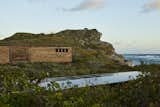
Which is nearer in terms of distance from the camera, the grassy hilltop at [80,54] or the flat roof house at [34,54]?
the grassy hilltop at [80,54]

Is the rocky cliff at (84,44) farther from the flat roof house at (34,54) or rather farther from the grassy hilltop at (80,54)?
the flat roof house at (34,54)

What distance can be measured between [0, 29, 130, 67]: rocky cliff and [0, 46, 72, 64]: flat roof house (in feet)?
13.4

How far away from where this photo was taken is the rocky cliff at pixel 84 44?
195 feet

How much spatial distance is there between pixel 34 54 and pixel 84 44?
37.1 meters

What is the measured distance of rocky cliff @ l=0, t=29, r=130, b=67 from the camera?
59.4 meters

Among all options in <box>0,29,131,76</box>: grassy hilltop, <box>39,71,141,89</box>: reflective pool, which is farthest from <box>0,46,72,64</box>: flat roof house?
<box>39,71,141,89</box>: reflective pool

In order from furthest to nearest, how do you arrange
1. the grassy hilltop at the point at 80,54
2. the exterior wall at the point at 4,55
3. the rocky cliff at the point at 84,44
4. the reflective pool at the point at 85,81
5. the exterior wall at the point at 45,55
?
the rocky cliff at the point at 84,44, the exterior wall at the point at 45,55, the exterior wall at the point at 4,55, the grassy hilltop at the point at 80,54, the reflective pool at the point at 85,81

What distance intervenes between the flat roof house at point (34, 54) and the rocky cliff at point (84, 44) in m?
4.07

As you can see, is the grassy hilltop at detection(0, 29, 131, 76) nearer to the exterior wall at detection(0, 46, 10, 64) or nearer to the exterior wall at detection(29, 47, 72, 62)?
the exterior wall at detection(29, 47, 72, 62)

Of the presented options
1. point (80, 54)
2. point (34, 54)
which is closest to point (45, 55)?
point (34, 54)

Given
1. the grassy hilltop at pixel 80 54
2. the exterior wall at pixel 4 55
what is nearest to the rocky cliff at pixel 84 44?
the grassy hilltop at pixel 80 54

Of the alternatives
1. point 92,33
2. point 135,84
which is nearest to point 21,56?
point 135,84

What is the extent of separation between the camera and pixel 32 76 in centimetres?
516

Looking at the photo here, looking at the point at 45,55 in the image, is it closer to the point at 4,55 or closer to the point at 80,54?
the point at 4,55
